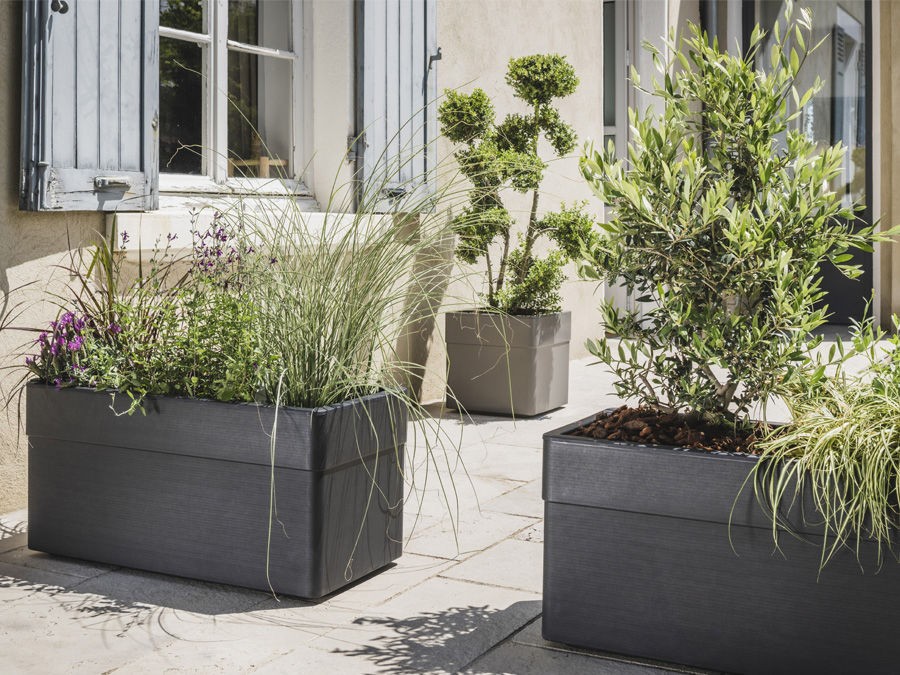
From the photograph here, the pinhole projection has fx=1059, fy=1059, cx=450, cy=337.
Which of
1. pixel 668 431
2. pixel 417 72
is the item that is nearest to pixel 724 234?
pixel 668 431

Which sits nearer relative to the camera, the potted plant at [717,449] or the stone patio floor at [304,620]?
the potted plant at [717,449]

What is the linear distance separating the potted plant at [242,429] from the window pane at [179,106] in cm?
156

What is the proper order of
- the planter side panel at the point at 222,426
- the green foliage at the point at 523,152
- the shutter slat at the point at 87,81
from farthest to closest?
the green foliage at the point at 523,152 < the shutter slat at the point at 87,81 < the planter side panel at the point at 222,426

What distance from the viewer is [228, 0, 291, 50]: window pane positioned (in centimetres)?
470

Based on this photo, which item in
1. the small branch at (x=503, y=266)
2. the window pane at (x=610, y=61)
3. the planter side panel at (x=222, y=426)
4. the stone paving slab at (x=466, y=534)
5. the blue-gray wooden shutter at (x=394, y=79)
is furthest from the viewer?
the window pane at (x=610, y=61)

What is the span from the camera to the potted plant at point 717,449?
82.4 inches

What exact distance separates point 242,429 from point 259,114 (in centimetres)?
264

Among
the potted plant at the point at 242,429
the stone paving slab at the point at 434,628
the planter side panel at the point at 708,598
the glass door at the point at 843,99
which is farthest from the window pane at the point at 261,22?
the glass door at the point at 843,99

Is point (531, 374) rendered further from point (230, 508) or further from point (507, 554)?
point (230, 508)

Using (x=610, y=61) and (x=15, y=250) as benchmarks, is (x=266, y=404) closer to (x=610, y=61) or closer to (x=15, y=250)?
(x=15, y=250)

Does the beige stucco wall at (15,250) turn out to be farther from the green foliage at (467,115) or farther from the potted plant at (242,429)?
the green foliage at (467,115)

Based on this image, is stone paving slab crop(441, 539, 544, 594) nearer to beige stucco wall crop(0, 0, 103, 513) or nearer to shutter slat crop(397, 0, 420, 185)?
beige stucco wall crop(0, 0, 103, 513)

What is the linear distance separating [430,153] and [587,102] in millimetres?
2579

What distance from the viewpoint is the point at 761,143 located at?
2.39 metres
